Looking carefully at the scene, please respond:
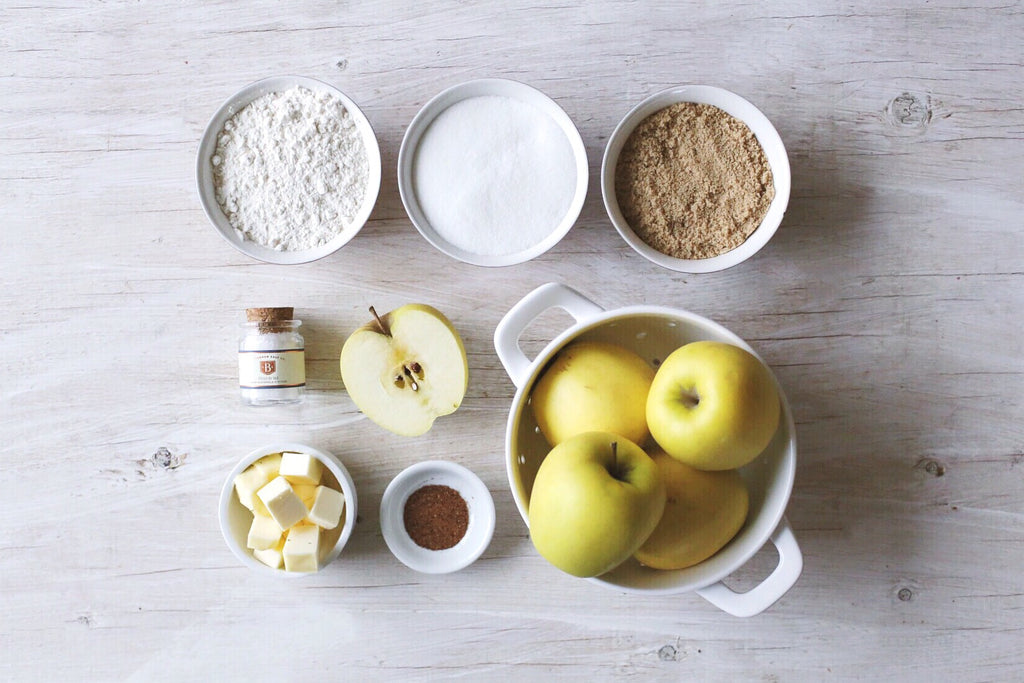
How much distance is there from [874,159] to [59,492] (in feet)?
3.56

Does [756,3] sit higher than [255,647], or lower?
higher

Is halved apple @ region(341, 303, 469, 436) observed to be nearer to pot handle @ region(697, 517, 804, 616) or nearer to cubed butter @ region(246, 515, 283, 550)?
cubed butter @ region(246, 515, 283, 550)

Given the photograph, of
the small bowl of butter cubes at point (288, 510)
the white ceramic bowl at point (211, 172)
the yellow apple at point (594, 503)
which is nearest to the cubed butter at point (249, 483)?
the small bowl of butter cubes at point (288, 510)

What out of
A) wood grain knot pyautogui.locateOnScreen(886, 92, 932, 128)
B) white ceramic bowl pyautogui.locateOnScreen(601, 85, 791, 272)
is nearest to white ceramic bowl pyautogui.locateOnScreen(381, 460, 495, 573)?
white ceramic bowl pyautogui.locateOnScreen(601, 85, 791, 272)

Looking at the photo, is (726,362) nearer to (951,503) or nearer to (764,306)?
(764,306)

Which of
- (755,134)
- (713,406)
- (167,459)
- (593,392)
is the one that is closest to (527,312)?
(593,392)

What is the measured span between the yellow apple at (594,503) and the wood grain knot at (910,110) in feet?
1.79

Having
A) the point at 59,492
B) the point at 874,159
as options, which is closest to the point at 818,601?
the point at 874,159

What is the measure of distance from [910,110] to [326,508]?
2.74 ft

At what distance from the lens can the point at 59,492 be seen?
0.94 m

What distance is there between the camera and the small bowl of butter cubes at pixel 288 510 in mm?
843

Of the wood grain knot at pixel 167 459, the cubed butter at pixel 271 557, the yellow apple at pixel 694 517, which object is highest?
the yellow apple at pixel 694 517

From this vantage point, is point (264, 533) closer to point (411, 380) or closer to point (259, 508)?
point (259, 508)

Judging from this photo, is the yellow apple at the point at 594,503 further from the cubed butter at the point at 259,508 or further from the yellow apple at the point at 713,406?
the cubed butter at the point at 259,508
